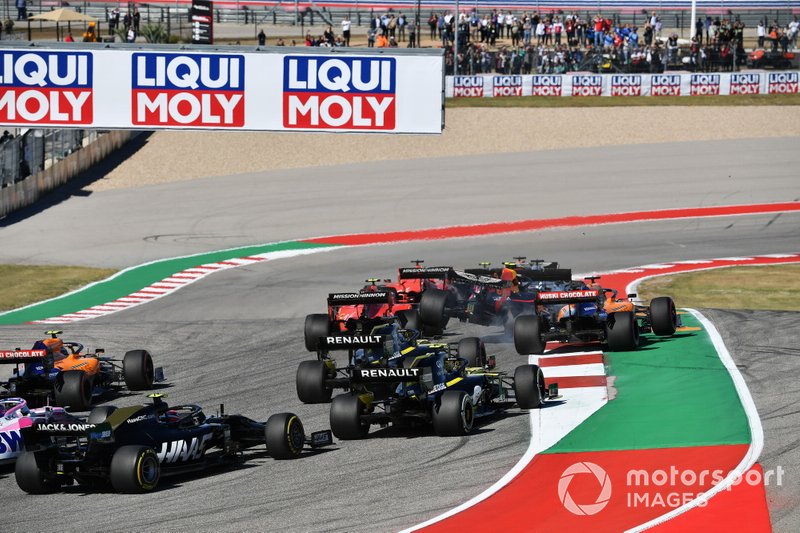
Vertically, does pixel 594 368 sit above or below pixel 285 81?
below

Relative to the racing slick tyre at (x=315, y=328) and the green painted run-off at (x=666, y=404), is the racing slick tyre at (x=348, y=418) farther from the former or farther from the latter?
the racing slick tyre at (x=315, y=328)

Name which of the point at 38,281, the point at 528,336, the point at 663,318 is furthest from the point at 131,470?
the point at 38,281

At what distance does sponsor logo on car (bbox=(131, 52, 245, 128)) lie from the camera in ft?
101

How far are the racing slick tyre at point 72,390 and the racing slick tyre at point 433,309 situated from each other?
7.01 metres

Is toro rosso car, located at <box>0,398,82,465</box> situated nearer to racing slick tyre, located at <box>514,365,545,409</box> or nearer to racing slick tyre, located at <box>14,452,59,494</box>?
racing slick tyre, located at <box>14,452,59,494</box>

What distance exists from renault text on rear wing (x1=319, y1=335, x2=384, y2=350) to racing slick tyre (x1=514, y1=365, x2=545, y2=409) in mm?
2047

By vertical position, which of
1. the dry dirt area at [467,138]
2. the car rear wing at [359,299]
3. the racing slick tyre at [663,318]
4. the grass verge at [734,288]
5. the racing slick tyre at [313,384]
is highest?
the dry dirt area at [467,138]

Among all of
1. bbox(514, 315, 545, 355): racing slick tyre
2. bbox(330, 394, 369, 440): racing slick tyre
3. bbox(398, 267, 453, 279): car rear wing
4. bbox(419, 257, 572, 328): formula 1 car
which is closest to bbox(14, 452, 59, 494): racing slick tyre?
bbox(330, 394, 369, 440): racing slick tyre

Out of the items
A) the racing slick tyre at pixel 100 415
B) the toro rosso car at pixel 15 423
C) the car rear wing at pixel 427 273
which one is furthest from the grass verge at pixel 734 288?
the toro rosso car at pixel 15 423

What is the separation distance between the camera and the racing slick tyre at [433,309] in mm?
25281

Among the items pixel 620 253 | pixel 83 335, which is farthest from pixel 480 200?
pixel 83 335

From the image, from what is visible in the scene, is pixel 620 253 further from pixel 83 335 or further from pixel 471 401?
pixel 471 401

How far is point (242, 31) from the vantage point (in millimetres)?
69000

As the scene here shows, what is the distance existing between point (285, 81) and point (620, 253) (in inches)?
420
